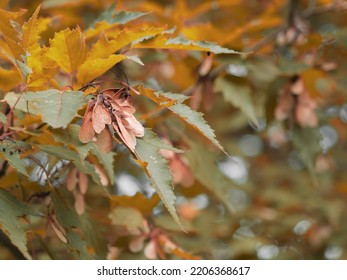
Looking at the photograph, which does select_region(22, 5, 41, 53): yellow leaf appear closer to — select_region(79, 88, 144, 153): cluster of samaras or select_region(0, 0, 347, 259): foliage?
select_region(0, 0, 347, 259): foliage

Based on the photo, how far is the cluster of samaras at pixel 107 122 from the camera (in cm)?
83

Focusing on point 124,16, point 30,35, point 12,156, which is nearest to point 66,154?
point 12,156

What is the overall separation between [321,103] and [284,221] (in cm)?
41

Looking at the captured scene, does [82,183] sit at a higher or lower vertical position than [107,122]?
lower

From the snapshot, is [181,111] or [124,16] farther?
[124,16]

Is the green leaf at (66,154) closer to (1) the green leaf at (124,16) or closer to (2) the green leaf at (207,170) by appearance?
(1) the green leaf at (124,16)

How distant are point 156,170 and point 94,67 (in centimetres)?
20

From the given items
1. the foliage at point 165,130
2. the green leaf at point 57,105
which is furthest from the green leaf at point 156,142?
the green leaf at point 57,105

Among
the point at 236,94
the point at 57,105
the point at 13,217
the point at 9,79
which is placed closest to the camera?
the point at 57,105

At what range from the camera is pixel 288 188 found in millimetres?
2557

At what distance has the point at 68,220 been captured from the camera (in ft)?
3.29

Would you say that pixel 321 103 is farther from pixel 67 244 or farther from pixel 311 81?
pixel 67 244

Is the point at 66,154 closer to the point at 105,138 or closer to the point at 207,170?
the point at 105,138

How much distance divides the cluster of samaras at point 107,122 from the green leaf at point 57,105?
23 millimetres
